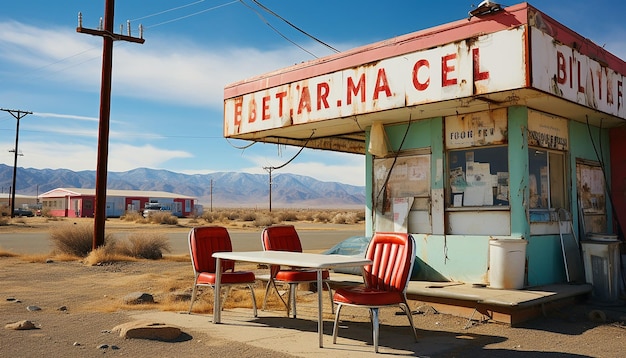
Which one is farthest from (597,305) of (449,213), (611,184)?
(611,184)

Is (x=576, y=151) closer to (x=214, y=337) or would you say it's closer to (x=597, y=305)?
(x=597, y=305)

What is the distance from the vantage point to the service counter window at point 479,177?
9102 mm

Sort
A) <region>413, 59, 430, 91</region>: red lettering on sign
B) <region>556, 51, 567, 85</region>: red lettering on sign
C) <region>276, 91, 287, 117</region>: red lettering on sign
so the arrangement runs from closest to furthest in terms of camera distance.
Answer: <region>556, 51, 567, 85</region>: red lettering on sign → <region>413, 59, 430, 91</region>: red lettering on sign → <region>276, 91, 287, 117</region>: red lettering on sign

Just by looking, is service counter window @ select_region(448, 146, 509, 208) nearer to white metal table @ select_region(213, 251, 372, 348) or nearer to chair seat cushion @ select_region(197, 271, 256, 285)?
white metal table @ select_region(213, 251, 372, 348)

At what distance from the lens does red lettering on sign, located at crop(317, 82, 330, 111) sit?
33.1ft

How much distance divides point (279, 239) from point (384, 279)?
257cm

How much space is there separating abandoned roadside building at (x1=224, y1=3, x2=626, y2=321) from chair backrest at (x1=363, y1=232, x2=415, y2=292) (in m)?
1.73

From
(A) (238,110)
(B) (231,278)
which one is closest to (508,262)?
(B) (231,278)

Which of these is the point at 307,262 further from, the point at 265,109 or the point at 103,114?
the point at 103,114

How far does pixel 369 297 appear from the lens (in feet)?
20.2

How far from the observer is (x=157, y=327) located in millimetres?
6680

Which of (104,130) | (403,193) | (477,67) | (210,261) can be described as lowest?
(210,261)

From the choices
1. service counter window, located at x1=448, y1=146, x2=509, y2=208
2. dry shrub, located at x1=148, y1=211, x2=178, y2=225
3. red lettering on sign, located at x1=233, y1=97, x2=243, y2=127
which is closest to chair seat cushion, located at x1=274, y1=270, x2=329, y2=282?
service counter window, located at x1=448, y1=146, x2=509, y2=208

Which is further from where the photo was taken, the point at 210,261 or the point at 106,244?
the point at 106,244
